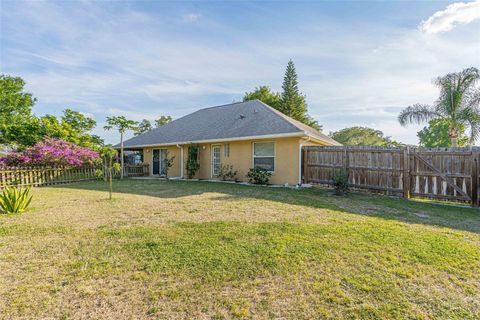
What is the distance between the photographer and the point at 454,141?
13.7 metres

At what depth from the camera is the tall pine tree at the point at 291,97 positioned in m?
31.8

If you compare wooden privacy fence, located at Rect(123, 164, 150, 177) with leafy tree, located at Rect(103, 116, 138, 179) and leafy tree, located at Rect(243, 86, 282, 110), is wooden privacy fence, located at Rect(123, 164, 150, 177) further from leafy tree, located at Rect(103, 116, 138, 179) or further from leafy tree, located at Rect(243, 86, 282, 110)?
leafy tree, located at Rect(243, 86, 282, 110)

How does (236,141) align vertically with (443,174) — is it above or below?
above

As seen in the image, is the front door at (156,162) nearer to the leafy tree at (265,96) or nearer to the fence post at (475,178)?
the fence post at (475,178)

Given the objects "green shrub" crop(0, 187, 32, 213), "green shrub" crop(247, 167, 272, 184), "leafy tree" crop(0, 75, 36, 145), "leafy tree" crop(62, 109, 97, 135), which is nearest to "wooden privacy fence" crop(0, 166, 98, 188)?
"green shrub" crop(0, 187, 32, 213)

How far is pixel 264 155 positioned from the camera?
452 inches

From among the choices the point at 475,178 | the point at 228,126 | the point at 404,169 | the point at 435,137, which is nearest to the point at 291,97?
the point at 228,126

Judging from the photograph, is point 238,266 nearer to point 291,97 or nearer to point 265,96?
point 291,97

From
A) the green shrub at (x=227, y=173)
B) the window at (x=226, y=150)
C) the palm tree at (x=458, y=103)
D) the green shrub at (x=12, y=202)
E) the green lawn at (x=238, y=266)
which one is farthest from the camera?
the window at (x=226, y=150)

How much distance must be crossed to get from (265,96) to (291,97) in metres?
3.56

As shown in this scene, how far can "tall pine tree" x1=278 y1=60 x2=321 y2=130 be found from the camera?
31.8 metres

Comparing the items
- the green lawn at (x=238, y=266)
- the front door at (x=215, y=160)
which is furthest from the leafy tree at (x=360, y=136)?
the green lawn at (x=238, y=266)

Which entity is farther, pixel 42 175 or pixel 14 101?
pixel 14 101

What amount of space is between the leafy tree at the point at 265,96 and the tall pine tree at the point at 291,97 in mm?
788
